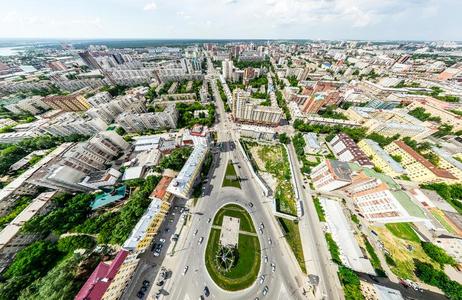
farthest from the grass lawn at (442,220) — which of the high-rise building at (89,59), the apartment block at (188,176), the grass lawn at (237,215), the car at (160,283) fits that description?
the high-rise building at (89,59)

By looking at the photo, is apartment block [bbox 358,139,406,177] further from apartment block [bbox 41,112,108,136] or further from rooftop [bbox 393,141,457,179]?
apartment block [bbox 41,112,108,136]

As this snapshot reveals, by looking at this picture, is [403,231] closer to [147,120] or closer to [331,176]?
[331,176]

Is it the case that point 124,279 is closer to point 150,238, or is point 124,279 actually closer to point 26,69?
point 150,238

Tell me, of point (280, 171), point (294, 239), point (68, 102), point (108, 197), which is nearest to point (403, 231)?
point (294, 239)

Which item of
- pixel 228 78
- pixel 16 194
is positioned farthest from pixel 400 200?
pixel 228 78

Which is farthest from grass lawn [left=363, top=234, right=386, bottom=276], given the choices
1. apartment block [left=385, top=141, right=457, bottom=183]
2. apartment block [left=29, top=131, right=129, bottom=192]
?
apartment block [left=29, top=131, right=129, bottom=192]

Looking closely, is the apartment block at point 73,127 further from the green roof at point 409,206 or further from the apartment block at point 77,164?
the green roof at point 409,206
